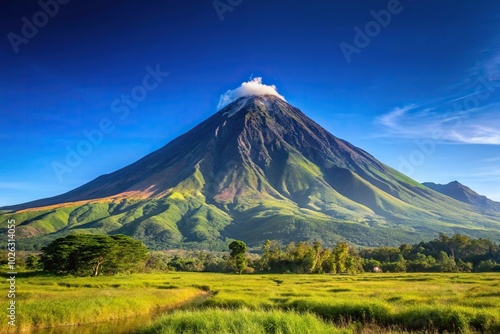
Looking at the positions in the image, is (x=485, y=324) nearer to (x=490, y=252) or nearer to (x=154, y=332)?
(x=154, y=332)

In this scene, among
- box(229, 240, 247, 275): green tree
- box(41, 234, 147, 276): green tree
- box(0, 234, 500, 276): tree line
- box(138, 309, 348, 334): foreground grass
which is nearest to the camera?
box(138, 309, 348, 334): foreground grass

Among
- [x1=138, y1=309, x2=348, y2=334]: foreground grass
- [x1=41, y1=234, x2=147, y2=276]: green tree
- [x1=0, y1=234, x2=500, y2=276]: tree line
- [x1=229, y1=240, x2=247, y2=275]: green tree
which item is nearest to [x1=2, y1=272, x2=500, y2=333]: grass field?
[x1=138, y1=309, x2=348, y2=334]: foreground grass

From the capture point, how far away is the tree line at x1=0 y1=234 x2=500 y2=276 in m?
62.4

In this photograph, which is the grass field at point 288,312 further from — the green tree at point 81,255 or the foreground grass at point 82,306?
the green tree at point 81,255

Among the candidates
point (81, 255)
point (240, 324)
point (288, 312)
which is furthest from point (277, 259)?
point (240, 324)

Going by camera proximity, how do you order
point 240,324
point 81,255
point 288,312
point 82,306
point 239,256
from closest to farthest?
point 240,324 → point 288,312 → point 82,306 → point 81,255 → point 239,256

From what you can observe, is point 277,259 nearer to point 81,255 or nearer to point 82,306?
point 81,255

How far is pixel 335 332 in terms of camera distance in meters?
17.9

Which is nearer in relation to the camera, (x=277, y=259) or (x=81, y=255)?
(x=81, y=255)

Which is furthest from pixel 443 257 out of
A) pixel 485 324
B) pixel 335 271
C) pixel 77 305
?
pixel 77 305

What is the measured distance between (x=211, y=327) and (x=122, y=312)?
1938 cm

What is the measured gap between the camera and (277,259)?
10081cm

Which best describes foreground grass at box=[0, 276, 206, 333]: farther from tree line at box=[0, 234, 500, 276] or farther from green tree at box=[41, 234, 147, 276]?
tree line at box=[0, 234, 500, 276]

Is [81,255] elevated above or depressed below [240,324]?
below
